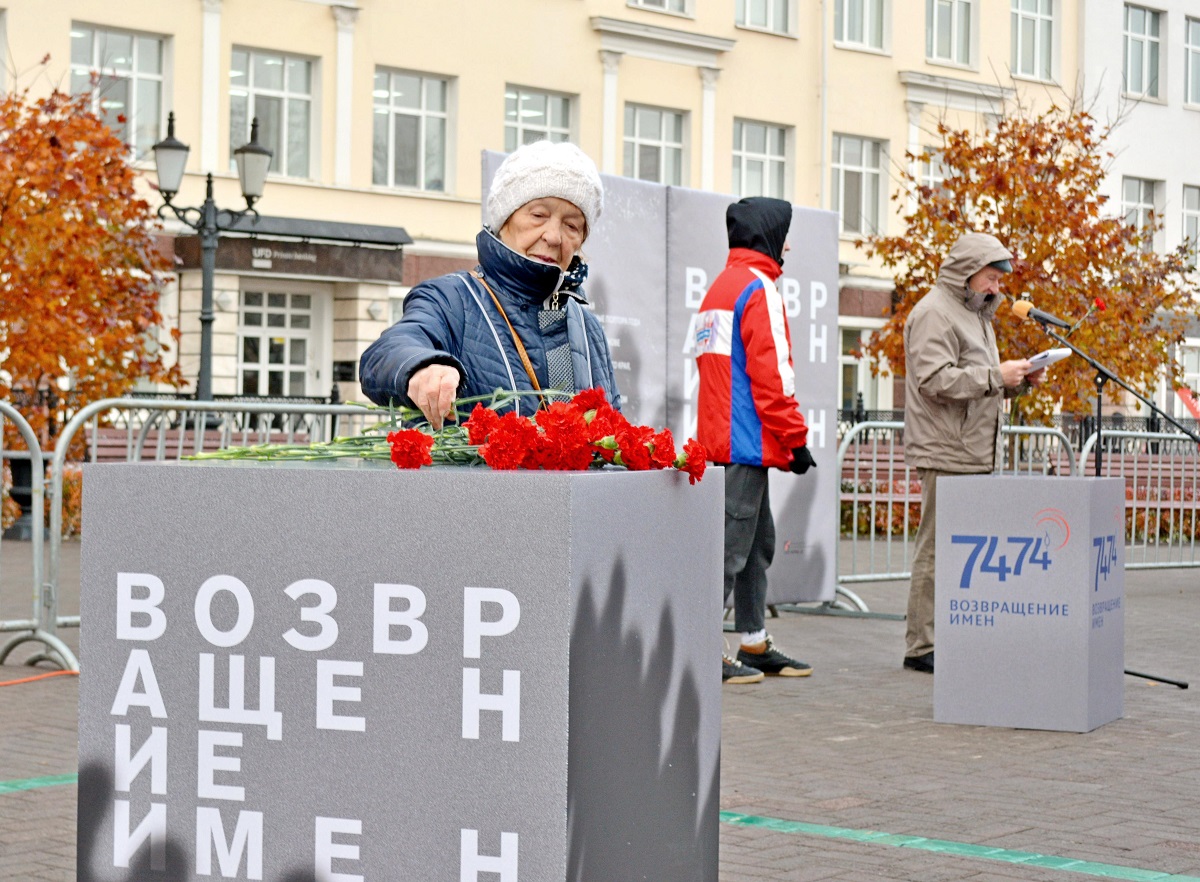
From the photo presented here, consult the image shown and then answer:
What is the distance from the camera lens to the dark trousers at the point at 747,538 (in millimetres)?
8656

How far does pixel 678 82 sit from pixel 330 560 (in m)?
33.5

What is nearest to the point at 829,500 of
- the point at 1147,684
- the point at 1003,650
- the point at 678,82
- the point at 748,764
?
the point at 1147,684

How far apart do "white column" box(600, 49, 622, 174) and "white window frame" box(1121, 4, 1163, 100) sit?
572 inches

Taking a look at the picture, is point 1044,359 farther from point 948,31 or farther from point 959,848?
point 948,31

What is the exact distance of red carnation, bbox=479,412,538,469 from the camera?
2904 millimetres

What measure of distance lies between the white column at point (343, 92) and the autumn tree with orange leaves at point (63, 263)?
11.2 meters

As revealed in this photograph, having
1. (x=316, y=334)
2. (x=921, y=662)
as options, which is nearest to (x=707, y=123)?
(x=316, y=334)

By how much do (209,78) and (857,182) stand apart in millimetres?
14341

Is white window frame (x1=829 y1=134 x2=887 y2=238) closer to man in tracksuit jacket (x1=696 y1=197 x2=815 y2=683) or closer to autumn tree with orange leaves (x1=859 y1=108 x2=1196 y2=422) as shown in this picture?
autumn tree with orange leaves (x1=859 y1=108 x2=1196 y2=422)

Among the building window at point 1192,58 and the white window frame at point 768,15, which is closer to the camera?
the white window frame at point 768,15

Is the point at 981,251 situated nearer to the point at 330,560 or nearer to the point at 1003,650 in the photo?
the point at 1003,650

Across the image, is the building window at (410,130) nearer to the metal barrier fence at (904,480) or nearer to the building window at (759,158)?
the building window at (759,158)

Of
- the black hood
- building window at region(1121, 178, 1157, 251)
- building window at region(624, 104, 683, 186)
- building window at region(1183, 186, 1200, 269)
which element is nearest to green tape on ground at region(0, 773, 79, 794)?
the black hood

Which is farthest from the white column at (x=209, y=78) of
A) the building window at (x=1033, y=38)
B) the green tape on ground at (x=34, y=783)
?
the green tape on ground at (x=34, y=783)
